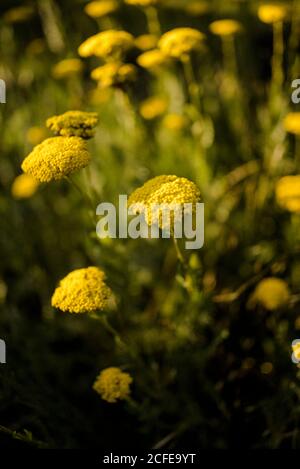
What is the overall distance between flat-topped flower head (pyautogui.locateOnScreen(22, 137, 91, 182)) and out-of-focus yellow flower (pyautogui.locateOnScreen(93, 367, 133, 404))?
51 centimetres

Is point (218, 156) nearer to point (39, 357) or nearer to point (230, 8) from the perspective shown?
point (39, 357)

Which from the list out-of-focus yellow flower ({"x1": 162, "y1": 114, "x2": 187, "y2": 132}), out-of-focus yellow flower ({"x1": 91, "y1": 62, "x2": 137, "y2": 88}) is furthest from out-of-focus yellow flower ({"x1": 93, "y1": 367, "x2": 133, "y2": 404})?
out-of-focus yellow flower ({"x1": 162, "y1": 114, "x2": 187, "y2": 132})

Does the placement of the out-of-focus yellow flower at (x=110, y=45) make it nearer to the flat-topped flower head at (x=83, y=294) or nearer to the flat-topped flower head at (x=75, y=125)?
the flat-topped flower head at (x=75, y=125)

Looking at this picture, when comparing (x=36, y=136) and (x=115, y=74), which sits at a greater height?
(x=36, y=136)

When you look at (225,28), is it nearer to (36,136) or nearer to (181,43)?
(181,43)

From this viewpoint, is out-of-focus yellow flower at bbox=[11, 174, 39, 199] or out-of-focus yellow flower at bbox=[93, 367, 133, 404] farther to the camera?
out-of-focus yellow flower at bbox=[11, 174, 39, 199]

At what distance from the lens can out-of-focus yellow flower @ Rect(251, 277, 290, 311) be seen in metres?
1.48

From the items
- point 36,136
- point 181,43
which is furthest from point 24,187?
point 181,43

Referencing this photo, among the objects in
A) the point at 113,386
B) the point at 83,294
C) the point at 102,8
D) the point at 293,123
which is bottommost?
the point at 113,386

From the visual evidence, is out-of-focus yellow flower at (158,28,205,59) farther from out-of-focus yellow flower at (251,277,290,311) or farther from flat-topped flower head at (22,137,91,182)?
out-of-focus yellow flower at (251,277,290,311)

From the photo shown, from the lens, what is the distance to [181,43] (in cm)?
148

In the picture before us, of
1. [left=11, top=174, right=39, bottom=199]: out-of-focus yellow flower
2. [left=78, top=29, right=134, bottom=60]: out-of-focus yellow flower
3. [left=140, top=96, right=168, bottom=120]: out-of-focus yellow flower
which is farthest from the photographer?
[left=140, top=96, right=168, bottom=120]: out-of-focus yellow flower

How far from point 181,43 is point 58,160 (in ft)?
2.25

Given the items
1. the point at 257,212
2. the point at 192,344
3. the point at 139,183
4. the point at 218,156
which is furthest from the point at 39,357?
the point at 218,156
